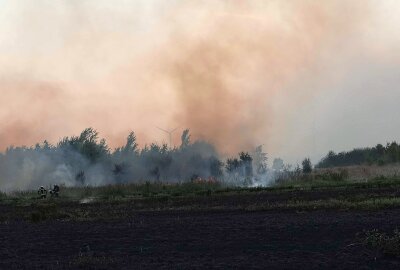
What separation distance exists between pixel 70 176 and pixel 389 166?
2091 inches

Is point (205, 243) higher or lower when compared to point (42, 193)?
lower

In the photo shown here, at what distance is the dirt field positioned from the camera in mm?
14156

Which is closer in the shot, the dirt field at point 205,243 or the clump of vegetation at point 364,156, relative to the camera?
the dirt field at point 205,243

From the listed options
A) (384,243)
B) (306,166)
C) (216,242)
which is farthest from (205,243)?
(306,166)

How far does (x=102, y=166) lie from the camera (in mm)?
100562

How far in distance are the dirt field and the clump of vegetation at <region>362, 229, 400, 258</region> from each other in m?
0.31

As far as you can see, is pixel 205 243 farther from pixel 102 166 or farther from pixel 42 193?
pixel 102 166

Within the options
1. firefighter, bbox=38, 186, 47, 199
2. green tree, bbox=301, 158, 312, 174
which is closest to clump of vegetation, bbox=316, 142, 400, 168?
green tree, bbox=301, 158, 312, 174

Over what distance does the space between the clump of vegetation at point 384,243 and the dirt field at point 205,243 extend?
0.31m

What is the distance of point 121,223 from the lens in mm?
25641

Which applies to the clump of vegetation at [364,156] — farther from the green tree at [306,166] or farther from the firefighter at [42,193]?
the firefighter at [42,193]

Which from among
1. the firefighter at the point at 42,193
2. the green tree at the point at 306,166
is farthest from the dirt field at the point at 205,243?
the green tree at the point at 306,166

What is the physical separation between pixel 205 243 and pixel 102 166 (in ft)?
278

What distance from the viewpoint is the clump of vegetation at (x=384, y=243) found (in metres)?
14.6
